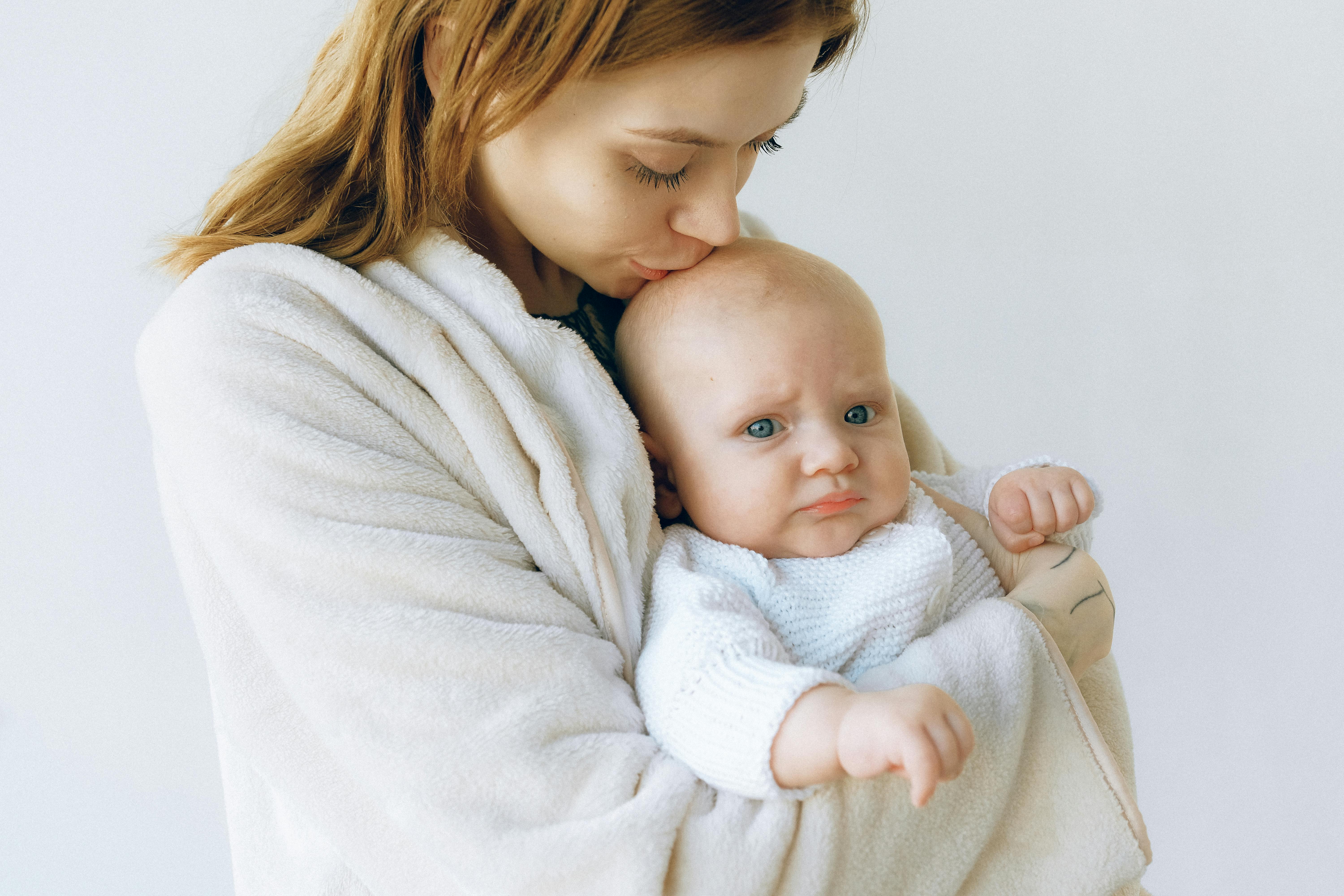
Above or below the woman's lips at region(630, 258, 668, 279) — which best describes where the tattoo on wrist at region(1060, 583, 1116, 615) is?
below

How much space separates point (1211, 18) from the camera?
2166 mm

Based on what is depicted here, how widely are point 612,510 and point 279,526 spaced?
29cm

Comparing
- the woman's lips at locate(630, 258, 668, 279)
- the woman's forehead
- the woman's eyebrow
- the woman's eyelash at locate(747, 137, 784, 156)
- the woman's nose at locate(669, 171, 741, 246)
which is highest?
the woman's forehead

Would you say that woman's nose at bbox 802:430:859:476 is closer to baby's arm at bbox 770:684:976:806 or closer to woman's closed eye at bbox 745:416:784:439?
woman's closed eye at bbox 745:416:784:439

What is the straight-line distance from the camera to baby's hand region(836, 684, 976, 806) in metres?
0.80

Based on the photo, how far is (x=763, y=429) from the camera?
118cm

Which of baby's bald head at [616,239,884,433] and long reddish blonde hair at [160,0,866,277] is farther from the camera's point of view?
baby's bald head at [616,239,884,433]

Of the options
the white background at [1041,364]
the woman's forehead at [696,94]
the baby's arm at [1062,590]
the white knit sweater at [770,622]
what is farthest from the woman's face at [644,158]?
the white background at [1041,364]

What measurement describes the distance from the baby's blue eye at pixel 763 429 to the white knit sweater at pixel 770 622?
0.12 m

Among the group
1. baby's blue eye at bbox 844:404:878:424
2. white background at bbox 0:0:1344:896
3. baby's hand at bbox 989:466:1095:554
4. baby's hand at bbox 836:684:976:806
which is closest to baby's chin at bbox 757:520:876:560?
baby's blue eye at bbox 844:404:878:424

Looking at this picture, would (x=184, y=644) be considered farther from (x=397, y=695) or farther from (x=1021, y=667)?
(x=1021, y=667)

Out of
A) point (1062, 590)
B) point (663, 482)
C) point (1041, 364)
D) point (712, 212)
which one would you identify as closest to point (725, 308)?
point (712, 212)

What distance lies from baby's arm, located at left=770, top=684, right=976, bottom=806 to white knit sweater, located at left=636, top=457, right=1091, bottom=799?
0.01 m

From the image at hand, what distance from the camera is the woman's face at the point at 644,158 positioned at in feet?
3.49
